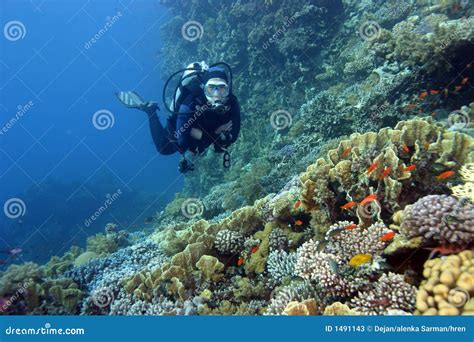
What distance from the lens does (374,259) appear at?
3277mm

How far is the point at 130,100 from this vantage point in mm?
8750

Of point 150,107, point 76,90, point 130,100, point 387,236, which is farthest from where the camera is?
point 76,90

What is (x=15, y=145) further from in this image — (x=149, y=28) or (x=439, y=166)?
(x=439, y=166)
